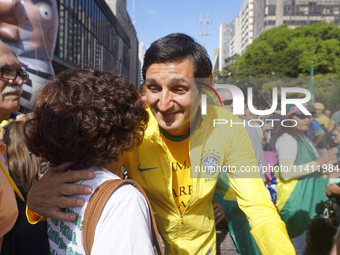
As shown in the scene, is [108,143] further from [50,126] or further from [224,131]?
[224,131]

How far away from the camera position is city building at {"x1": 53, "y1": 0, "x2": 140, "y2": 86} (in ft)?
57.3

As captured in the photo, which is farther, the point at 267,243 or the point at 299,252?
the point at 299,252

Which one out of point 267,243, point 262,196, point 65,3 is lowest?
point 267,243

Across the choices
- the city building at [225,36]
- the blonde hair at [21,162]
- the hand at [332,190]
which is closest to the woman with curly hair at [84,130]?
the blonde hair at [21,162]

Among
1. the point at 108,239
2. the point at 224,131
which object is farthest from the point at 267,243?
the point at 108,239

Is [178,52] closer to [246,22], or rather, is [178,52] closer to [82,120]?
[82,120]

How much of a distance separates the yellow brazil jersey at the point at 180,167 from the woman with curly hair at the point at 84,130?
599 millimetres

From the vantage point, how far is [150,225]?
99cm

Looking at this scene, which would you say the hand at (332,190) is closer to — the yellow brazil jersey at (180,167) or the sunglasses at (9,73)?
the yellow brazil jersey at (180,167)

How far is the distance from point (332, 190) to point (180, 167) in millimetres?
2206

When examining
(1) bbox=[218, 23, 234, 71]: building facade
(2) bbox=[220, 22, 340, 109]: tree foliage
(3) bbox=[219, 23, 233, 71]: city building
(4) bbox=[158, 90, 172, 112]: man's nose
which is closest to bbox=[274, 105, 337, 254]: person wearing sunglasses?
(4) bbox=[158, 90, 172, 112]: man's nose

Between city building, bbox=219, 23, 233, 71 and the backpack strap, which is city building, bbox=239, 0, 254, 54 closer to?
city building, bbox=219, 23, 233, 71

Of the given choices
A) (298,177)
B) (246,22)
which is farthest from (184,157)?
(246,22)

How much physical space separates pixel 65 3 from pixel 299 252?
60.1ft
